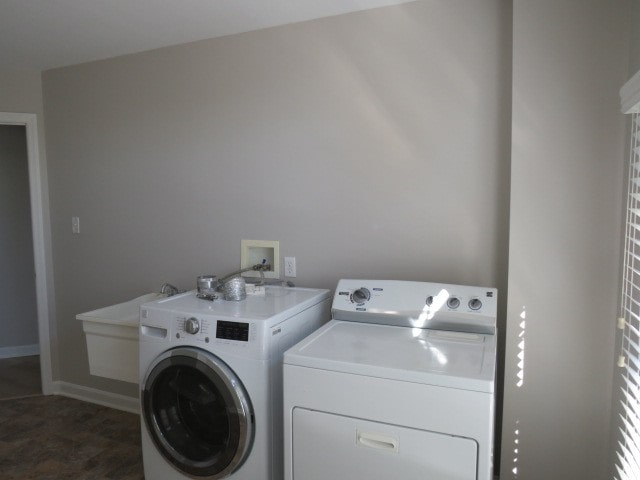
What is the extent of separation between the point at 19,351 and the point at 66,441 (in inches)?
76.8

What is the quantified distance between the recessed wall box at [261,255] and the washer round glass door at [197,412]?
789mm

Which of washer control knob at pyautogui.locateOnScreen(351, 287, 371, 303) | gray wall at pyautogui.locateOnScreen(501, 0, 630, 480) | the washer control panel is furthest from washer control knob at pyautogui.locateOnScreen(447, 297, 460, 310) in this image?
the washer control panel

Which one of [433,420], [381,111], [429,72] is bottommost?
[433,420]

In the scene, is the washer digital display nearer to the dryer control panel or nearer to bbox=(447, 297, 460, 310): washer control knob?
the dryer control panel

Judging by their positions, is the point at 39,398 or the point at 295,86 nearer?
the point at 295,86

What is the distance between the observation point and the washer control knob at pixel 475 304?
172 cm

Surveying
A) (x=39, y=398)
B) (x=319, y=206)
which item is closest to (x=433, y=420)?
(x=319, y=206)

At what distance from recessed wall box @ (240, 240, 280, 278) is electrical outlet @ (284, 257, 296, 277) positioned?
1.9 inches

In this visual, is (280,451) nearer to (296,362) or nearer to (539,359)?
(296,362)

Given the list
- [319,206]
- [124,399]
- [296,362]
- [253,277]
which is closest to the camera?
[296,362]

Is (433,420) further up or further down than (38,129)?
further down

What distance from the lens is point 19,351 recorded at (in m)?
3.99

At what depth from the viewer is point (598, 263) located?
165 centimetres

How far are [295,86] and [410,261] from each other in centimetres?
109
